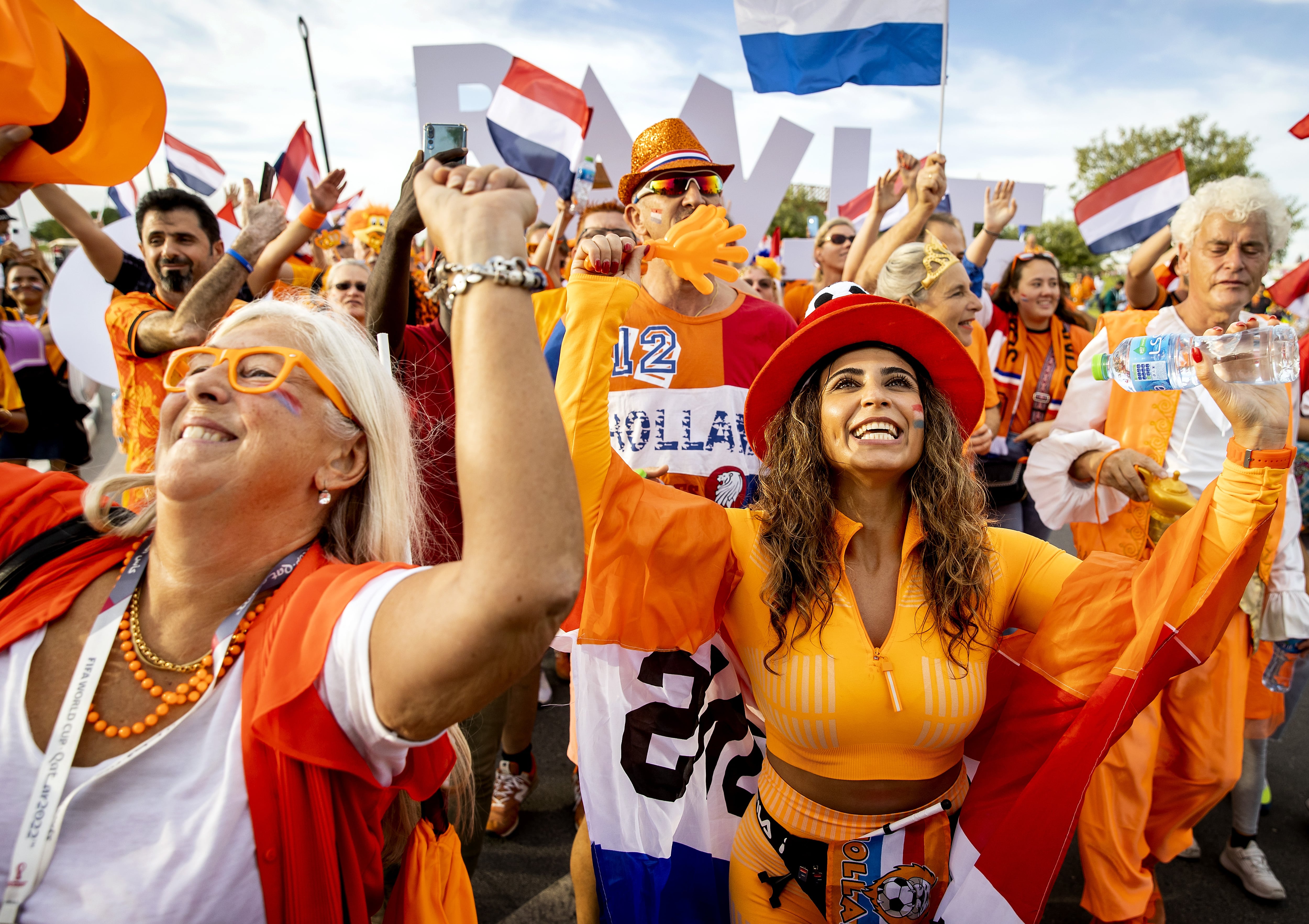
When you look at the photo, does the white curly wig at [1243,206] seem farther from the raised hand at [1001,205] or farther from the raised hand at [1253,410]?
the raised hand at [1253,410]

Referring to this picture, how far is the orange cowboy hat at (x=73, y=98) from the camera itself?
1.16 meters

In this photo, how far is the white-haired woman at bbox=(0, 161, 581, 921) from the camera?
893mm

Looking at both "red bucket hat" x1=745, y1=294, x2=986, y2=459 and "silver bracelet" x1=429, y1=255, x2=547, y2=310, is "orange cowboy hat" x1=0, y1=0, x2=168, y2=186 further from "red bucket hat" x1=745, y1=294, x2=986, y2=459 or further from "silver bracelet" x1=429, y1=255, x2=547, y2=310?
"red bucket hat" x1=745, y1=294, x2=986, y2=459

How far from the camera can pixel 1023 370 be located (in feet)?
14.1

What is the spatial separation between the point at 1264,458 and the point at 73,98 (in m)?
2.41

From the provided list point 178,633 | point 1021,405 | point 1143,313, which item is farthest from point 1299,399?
A: point 178,633

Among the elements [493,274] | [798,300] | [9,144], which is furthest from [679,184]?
[798,300]

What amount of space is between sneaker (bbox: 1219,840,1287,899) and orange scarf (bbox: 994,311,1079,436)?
2106 mm

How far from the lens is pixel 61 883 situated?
104 cm

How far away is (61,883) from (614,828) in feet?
4.00

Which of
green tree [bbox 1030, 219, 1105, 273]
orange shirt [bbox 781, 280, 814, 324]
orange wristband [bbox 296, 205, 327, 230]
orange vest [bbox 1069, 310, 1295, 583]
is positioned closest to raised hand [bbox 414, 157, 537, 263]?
orange wristband [bbox 296, 205, 327, 230]

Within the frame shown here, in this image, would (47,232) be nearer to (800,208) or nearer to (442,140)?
(800,208)

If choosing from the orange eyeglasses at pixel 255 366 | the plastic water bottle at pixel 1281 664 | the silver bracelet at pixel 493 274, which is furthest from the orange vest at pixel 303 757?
the plastic water bottle at pixel 1281 664

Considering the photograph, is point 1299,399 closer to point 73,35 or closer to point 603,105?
point 73,35
